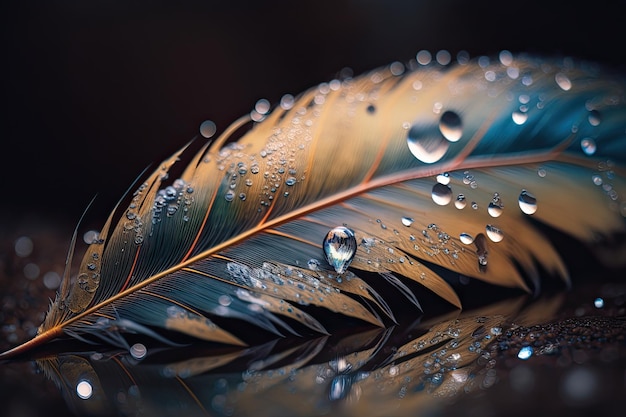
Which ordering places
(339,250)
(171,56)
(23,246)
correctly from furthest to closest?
1. (171,56)
2. (23,246)
3. (339,250)

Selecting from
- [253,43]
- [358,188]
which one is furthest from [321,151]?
[253,43]

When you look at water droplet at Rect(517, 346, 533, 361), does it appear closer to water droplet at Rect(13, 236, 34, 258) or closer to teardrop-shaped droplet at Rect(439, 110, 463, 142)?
teardrop-shaped droplet at Rect(439, 110, 463, 142)

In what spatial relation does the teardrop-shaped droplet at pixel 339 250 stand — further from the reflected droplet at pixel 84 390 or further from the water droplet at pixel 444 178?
the reflected droplet at pixel 84 390

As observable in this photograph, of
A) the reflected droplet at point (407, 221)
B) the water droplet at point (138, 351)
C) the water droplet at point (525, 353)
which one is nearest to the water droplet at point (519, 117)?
the reflected droplet at point (407, 221)

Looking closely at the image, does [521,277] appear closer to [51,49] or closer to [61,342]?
[61,342]

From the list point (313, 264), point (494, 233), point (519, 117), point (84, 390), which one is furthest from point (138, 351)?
point (519, 117)

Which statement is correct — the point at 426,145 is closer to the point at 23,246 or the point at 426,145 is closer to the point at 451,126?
the point at 451,126

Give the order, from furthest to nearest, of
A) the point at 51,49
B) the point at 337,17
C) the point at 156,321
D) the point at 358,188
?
the point at 337,17 < the point at 51,49 < the point at 358,188 < the point at 156,321
